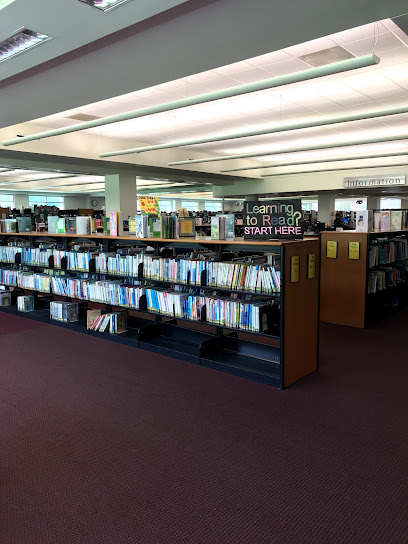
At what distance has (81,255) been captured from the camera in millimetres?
→ 6793

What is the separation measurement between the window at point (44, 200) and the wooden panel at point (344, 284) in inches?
853

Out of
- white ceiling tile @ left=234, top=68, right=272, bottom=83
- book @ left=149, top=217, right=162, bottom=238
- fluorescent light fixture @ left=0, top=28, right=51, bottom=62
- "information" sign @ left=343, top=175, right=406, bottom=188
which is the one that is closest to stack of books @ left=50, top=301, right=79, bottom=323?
book @ left=149, top=217, right=162, bottom=238

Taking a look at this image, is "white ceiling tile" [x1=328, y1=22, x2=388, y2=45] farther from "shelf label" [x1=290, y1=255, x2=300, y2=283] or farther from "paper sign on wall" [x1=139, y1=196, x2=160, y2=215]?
"paper sign on wall" [x1=139, y1=196, x2=160, y2=215]

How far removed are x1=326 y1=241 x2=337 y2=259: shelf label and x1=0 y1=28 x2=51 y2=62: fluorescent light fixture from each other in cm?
505

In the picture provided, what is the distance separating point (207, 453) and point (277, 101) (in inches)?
251

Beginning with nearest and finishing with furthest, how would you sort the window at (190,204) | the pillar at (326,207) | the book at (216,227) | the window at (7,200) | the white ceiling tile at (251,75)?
the book at (216,227)
the white ceiling tile at (251,75)
the pillar at (326,207)
the window at (7,200)
the window at (190,204)

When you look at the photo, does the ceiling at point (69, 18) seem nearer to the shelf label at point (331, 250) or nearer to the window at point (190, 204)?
the shelf label at point (331, 250)

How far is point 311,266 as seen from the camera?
15.4 feet

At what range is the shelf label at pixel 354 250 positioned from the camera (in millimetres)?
6773

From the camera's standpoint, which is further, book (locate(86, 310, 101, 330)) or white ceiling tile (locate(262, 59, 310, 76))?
book (locate(86, 310, 101, 330))

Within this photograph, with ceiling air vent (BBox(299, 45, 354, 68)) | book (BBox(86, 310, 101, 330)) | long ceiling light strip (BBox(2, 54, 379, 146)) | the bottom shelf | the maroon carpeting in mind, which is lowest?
the maroon carpeting

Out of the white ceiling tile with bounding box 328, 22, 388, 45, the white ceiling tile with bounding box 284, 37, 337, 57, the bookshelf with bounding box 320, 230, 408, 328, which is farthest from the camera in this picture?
the bookshelf with bounding box 320, 230, 408, 328

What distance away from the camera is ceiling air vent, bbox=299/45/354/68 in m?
5.54

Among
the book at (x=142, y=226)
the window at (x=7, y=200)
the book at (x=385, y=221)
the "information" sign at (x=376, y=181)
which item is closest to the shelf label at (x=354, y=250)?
the book at (x=385, y=221)
